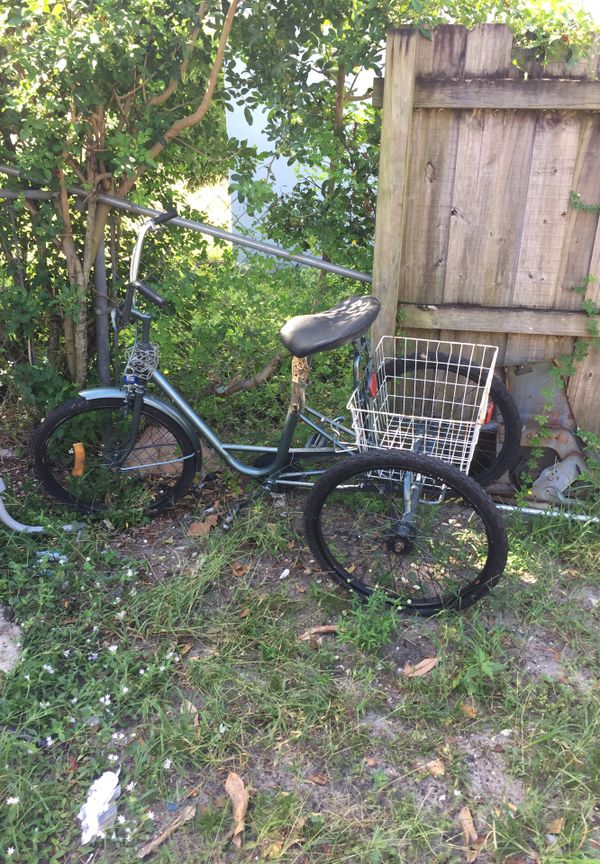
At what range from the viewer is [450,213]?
318 centimetres

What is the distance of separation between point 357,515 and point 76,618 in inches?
54.5

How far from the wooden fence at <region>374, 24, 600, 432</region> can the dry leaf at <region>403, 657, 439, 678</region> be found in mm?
1546

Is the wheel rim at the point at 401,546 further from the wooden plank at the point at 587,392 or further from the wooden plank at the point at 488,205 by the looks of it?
the wooden plank at the point at 488,205

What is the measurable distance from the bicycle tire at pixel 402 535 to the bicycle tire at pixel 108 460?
805mm

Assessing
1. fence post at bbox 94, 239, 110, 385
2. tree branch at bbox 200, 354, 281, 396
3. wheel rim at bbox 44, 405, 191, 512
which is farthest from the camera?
tree branch at bbox 200, 354, 281, 396

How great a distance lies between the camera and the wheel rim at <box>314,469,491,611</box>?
2.83 meters

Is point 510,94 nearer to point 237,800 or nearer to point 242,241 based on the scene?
point 242,241

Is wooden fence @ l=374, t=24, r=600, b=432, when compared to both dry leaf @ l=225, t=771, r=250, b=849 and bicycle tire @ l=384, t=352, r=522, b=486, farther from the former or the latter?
dry leaf @ l=225, t=771, r=250, b=849

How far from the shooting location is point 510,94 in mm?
2914

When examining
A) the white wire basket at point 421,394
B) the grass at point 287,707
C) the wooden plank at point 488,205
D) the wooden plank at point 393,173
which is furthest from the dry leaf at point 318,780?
the wooden plank at point 488,205

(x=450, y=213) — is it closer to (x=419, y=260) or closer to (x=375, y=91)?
(x=419, y=260)

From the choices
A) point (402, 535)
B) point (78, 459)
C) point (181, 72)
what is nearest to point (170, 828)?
point (402, 535)

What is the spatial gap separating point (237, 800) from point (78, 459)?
177cm

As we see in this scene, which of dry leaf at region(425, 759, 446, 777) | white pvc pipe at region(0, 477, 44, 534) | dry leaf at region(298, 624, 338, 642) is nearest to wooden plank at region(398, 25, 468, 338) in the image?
dry leaf at region(298, 624, 338, 642)
